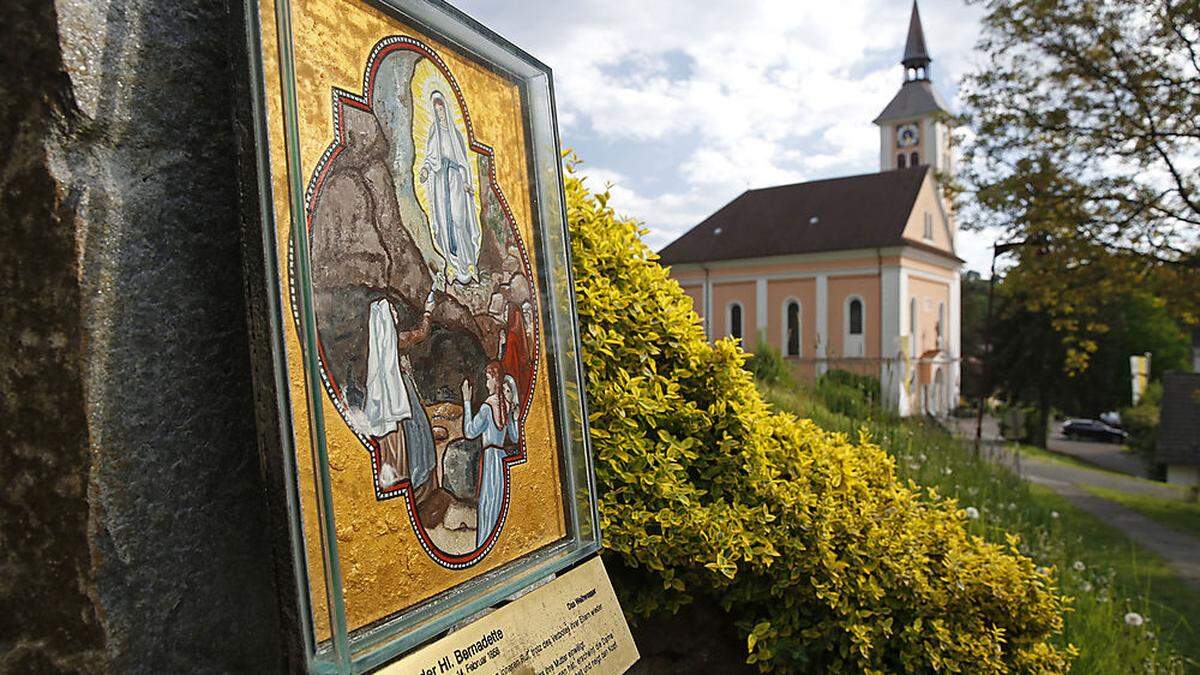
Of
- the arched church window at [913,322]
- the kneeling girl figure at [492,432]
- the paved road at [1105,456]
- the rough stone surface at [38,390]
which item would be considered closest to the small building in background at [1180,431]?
the paved road at [1105,456]

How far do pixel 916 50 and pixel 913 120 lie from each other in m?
4.59

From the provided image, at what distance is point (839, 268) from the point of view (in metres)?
35.3

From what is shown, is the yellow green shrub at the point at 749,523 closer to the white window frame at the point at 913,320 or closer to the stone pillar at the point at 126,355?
the stone pillar at the point at 126,355

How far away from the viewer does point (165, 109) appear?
1.69 metres

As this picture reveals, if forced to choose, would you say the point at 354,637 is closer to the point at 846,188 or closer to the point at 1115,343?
the point at 846,188

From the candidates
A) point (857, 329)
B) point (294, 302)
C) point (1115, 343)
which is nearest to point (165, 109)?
point (294, 302)

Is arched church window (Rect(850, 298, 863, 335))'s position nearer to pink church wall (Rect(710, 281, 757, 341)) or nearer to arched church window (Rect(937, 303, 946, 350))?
pink church wall (Rect(710, 281, 757, 341))

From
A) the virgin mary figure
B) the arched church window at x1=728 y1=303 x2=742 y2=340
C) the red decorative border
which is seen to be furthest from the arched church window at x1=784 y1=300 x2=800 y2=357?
the virgin mary figure

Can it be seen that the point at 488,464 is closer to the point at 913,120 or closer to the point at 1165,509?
the point at 1165,509

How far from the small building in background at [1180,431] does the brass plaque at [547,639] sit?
27396 millimetres

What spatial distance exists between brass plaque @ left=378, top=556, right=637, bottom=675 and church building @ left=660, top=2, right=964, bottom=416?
3111cm

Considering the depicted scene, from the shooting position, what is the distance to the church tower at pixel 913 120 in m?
47.4

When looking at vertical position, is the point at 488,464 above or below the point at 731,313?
above

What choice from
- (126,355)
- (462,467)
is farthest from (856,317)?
(126,355)
